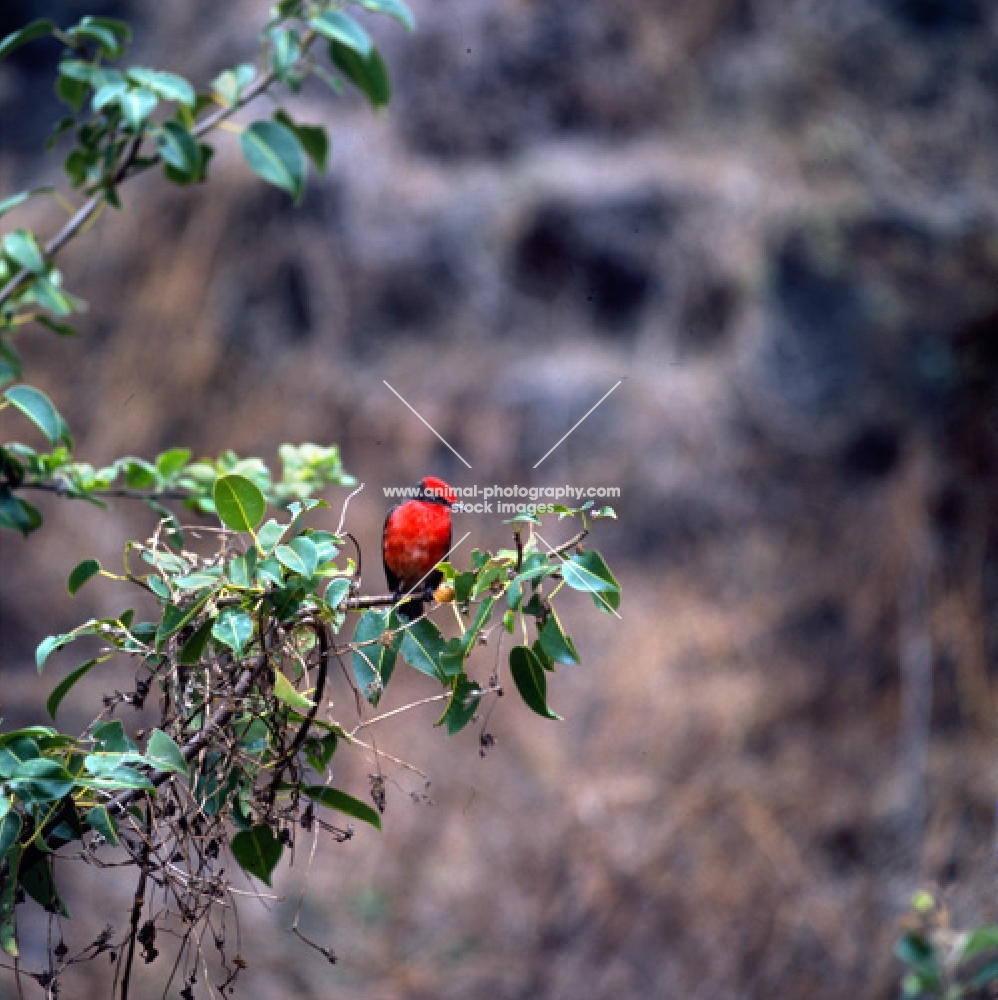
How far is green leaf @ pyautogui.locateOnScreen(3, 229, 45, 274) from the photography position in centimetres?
206

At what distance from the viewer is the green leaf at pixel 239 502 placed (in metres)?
1.39

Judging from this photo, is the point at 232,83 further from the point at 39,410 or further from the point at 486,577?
the point at 486,577

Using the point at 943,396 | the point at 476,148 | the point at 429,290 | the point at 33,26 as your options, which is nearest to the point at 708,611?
the point at 943,396

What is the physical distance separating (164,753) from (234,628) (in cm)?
15

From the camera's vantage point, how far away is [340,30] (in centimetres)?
201

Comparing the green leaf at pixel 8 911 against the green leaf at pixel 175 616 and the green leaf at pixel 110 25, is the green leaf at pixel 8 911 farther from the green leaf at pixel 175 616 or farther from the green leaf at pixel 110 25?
the green leaf at pixel 110 25

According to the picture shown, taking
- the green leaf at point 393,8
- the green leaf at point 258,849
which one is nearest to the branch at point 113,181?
the green leaf at point 393,8

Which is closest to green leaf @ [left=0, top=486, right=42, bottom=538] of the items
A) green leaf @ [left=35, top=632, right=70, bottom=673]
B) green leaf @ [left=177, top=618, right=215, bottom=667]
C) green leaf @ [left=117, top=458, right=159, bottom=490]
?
green leaf @ [left=117, top=458, right=159, bottom=490]

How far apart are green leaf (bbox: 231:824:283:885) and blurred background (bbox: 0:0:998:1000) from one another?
352 centimetres

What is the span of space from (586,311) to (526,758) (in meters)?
2.26

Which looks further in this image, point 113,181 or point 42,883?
point 113,181

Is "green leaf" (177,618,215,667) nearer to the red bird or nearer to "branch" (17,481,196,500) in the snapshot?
"branch" (17,481,196,500)

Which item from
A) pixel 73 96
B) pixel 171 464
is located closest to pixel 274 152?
pixel 73 96

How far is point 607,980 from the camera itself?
4.71m
